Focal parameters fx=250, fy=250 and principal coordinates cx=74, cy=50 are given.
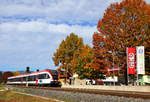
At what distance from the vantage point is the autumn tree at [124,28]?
40156 millimetres

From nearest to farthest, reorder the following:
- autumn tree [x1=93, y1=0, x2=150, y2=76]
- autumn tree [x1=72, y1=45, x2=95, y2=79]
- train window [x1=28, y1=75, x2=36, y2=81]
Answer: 1. autumn tree [x1=93, y1=0, x2=150, y2=76]
2. train window [x1=28, y1=75, x2=36, y2=81]
3. autumn tree [x1=72, y1=45, x2=95, y2=79]

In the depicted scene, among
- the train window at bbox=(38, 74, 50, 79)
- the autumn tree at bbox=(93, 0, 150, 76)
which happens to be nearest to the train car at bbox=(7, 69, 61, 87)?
the train window at bbox=(38, 74, 50, 79)

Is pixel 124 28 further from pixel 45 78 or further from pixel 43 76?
pixel 43 76

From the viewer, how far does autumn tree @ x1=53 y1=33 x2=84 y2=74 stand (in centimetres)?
6625

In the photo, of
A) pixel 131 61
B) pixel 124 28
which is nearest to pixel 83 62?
pixel 124 28

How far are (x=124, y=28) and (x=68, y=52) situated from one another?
1112 inches

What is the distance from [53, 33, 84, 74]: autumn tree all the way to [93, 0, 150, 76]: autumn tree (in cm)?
2362

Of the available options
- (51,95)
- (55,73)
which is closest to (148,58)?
(55,73)

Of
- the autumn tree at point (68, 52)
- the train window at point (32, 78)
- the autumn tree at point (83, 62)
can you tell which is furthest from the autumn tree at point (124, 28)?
the autumn tree at point (68, 52)

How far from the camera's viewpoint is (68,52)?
6712cm

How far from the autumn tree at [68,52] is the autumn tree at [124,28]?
23.6m

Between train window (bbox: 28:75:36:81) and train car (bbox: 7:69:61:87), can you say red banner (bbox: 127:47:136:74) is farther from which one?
train window (bbox: 28:75:36:81)

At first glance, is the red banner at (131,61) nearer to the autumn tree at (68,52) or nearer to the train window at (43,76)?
the train window at (43,76)

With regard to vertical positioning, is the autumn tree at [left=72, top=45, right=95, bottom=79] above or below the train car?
above
